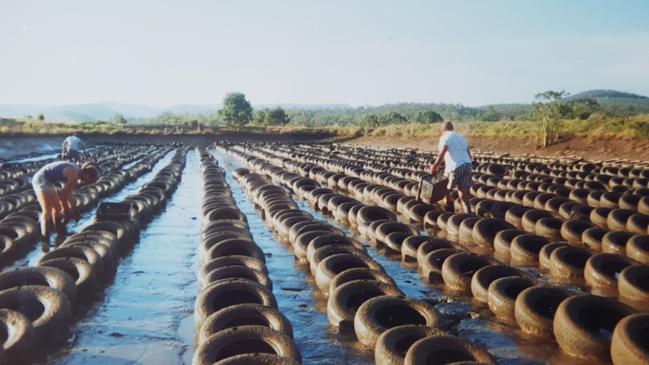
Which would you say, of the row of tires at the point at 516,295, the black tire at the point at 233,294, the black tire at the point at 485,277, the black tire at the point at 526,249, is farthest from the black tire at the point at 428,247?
the black tire at the point at 233,294

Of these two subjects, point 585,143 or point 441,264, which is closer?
point 441,264

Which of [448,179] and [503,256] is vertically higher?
[448,179]

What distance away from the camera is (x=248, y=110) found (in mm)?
103938

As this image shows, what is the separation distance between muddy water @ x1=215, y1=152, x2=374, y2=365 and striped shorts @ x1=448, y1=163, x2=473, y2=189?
3809 mm

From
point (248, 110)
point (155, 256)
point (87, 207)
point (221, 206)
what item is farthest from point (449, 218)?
point (248, 110)

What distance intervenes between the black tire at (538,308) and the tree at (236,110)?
9544cm

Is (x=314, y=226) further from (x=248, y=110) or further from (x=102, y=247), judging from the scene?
(x=248, y=110)

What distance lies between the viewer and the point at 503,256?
365 inches

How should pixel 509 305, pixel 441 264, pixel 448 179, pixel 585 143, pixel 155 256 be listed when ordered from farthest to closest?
pixel 585 143 → pixel 448 179 → pixel 155 256 → pixel 441 264 → pixel 509 305

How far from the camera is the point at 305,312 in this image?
6898 millimetres

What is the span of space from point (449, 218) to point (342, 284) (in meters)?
4.95

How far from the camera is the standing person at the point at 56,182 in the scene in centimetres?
943

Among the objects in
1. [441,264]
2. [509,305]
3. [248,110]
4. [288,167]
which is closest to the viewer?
[509,305]

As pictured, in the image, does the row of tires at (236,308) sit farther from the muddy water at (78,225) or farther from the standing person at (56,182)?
the muddy water at (78,225)
